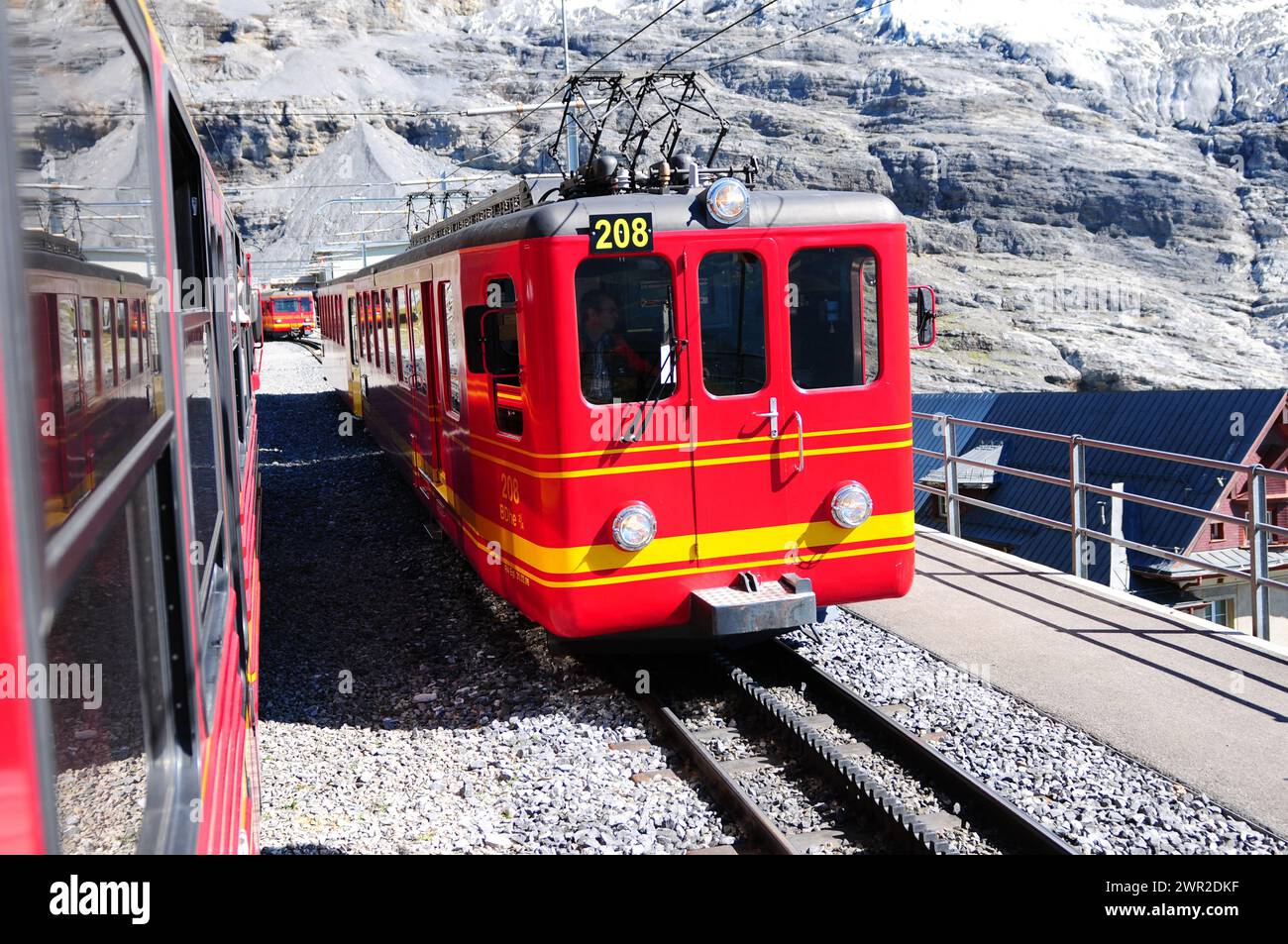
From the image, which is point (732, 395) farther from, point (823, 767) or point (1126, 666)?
point (1126, 666)

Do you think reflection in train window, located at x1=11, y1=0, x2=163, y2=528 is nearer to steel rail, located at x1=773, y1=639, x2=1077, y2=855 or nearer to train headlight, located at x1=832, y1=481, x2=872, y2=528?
steel rail, located at x1=773, y1=639, x2=1077, y2=855

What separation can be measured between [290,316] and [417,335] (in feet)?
155

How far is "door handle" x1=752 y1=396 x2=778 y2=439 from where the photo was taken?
279 inches

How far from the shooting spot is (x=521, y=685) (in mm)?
7594

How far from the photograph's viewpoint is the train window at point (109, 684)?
1.49 m

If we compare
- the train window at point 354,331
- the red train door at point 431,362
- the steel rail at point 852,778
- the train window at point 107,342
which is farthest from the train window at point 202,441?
the train window at point 354,331

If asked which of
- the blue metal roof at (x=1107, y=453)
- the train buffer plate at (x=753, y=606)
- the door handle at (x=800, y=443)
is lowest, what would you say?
the blue metal roof at (x=1107, y=453)

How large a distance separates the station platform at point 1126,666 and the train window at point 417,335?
4375 millimetres

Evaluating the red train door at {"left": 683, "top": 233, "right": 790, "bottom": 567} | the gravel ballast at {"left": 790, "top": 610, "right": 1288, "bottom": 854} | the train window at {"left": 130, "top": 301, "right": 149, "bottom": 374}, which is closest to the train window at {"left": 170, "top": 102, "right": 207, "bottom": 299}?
the train window at {"left": 130, "top": 301, "right": 149, "bottom": 374}

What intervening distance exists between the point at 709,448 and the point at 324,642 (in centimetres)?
361

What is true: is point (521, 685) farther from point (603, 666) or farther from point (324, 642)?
point (324, 642)

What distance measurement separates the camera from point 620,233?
677cm

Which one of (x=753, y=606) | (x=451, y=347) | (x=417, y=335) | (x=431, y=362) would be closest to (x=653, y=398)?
(x=753, y=606)

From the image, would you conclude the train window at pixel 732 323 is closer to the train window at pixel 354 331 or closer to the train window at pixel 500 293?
the train window at pixel 500 293
